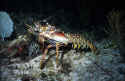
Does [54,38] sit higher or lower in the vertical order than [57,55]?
A: higher

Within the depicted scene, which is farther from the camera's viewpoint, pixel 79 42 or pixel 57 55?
pixel 79 42

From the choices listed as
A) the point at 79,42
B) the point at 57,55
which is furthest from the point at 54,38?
the point at 79,42

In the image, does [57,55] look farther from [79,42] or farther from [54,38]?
[79,42]

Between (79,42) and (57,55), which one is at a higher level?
(79,42)

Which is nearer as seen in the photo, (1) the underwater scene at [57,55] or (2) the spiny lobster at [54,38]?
(1) the underwater scene at [57,55]

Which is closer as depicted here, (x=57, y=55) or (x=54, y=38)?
(x=57, y=55)

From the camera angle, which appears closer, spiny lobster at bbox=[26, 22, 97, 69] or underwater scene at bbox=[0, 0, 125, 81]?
underwater scene at bbox=[0, 0, 125, 81]

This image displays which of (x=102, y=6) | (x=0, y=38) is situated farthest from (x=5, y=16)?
(x=102, y=6)

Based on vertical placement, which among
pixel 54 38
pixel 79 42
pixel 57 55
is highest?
pixel 54 38

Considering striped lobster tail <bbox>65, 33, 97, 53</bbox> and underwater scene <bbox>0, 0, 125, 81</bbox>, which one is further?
striped lobster tail <bbox>65, 33, 97, 53</bbox>

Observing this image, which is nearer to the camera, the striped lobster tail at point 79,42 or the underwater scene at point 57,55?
the underwater scene at point 57,55

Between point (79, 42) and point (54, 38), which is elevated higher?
point (54, 38)
